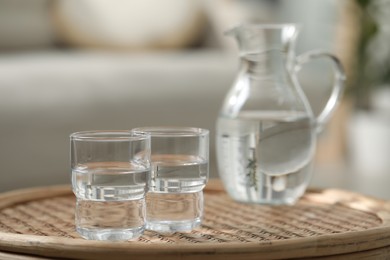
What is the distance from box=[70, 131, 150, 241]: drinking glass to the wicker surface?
0.08 feet

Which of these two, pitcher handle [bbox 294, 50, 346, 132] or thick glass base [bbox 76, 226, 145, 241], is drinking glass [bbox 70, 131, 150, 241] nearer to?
thick glass base [bbox 76, 226, 145, 241]

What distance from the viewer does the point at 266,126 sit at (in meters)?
0.96

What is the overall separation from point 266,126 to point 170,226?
20 centimetres

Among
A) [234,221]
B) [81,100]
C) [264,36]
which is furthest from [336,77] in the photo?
[81,100]

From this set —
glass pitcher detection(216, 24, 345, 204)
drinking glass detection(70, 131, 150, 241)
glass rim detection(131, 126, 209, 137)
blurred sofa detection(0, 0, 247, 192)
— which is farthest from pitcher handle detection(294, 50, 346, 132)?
blurred sofa detection(0, 0, 247, 192)

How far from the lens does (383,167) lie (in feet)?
9.10

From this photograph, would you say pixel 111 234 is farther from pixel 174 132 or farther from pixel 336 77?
pixel 336 77

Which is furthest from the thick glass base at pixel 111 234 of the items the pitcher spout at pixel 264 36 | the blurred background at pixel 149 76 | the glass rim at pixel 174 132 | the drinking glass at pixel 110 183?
the blurred background at pixel 149 76

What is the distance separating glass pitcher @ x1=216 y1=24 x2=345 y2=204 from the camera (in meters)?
0.95

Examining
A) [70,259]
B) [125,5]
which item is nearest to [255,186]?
[70,259]

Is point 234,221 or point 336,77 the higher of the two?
point 336,77

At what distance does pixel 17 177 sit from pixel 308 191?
40.8 inches

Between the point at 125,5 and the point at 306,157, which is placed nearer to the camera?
the point at 306,157

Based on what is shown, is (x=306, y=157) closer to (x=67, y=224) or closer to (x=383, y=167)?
(x=67, y=224)
